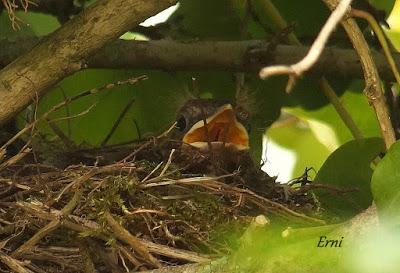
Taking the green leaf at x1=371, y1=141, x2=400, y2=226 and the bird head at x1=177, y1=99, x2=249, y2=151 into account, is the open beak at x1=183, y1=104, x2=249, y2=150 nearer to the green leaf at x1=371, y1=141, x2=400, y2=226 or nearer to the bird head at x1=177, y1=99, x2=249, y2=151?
the bird head at x1=177, y1=99, x2=249, y2=151

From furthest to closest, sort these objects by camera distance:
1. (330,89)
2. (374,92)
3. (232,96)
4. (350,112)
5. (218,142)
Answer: (350,112)
(232,96)
(330,89)
(218,142)
(374,92)

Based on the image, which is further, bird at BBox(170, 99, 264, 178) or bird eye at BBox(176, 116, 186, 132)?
bird eye at BBox(176, 116, 186, 132)

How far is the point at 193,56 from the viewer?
2.49 m

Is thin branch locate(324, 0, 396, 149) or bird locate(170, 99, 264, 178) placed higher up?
thin branch locate(324, 0, 396, 149)

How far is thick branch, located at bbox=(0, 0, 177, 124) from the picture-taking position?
1.90 m

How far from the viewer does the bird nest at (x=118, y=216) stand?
177 cm

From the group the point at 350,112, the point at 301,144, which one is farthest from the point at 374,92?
the point at 301,144

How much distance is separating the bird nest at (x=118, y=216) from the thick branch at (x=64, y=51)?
12cm

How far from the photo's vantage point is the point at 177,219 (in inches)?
74.5

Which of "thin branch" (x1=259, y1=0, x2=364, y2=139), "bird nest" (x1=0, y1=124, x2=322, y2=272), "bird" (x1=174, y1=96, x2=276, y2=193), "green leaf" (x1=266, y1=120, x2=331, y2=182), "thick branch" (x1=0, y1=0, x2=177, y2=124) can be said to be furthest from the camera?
"green leaf" (x1=266, y1=120, x2=331, y2=182)

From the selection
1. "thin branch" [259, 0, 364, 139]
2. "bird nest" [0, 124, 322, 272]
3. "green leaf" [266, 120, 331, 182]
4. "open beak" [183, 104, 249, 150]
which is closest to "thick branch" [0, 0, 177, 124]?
"bird nest" [0, 124, 322, 272]

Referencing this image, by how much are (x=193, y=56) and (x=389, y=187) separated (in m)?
1.17

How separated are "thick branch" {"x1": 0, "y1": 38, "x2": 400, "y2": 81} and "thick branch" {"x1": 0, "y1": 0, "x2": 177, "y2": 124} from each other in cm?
51

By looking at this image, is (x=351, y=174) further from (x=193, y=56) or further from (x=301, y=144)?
(x=301, y=144)
